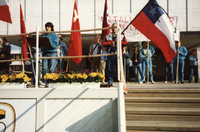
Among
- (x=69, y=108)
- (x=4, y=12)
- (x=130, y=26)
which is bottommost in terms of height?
(x=69, y=108)

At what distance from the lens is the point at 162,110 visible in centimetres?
404

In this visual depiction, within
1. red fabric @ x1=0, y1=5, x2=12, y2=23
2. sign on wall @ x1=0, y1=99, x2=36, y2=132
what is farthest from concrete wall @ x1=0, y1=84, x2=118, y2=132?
red fabric @ x1=0, y1=5, x2=12, y2=23

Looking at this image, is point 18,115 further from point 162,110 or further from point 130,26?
point 130,26

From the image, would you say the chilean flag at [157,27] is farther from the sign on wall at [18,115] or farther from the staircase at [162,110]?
the sign on wall at [18,115]

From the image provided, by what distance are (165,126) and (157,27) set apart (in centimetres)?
205

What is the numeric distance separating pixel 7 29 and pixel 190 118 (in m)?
10.8

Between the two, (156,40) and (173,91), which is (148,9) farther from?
(173,91)

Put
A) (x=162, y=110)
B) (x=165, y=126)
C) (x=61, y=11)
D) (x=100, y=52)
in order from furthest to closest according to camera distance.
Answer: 1. (x=61, y=11)
2. (x=100, y=52)
3. (x=162, y=110)
4. (x=165, y=126)

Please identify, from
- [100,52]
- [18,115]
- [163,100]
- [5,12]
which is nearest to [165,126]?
[163,100]

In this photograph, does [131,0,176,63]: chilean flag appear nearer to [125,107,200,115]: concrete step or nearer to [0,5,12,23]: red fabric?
[125,107,200,115]: concrete step

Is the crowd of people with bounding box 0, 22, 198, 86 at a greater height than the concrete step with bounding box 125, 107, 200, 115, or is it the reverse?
the crowd of people with bounding box 0, 22, 198, 86

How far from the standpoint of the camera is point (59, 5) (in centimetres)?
1088

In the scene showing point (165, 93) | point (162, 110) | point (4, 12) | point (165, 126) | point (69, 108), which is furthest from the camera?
point (4, 12)

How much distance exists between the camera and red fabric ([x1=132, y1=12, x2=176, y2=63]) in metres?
3.77
